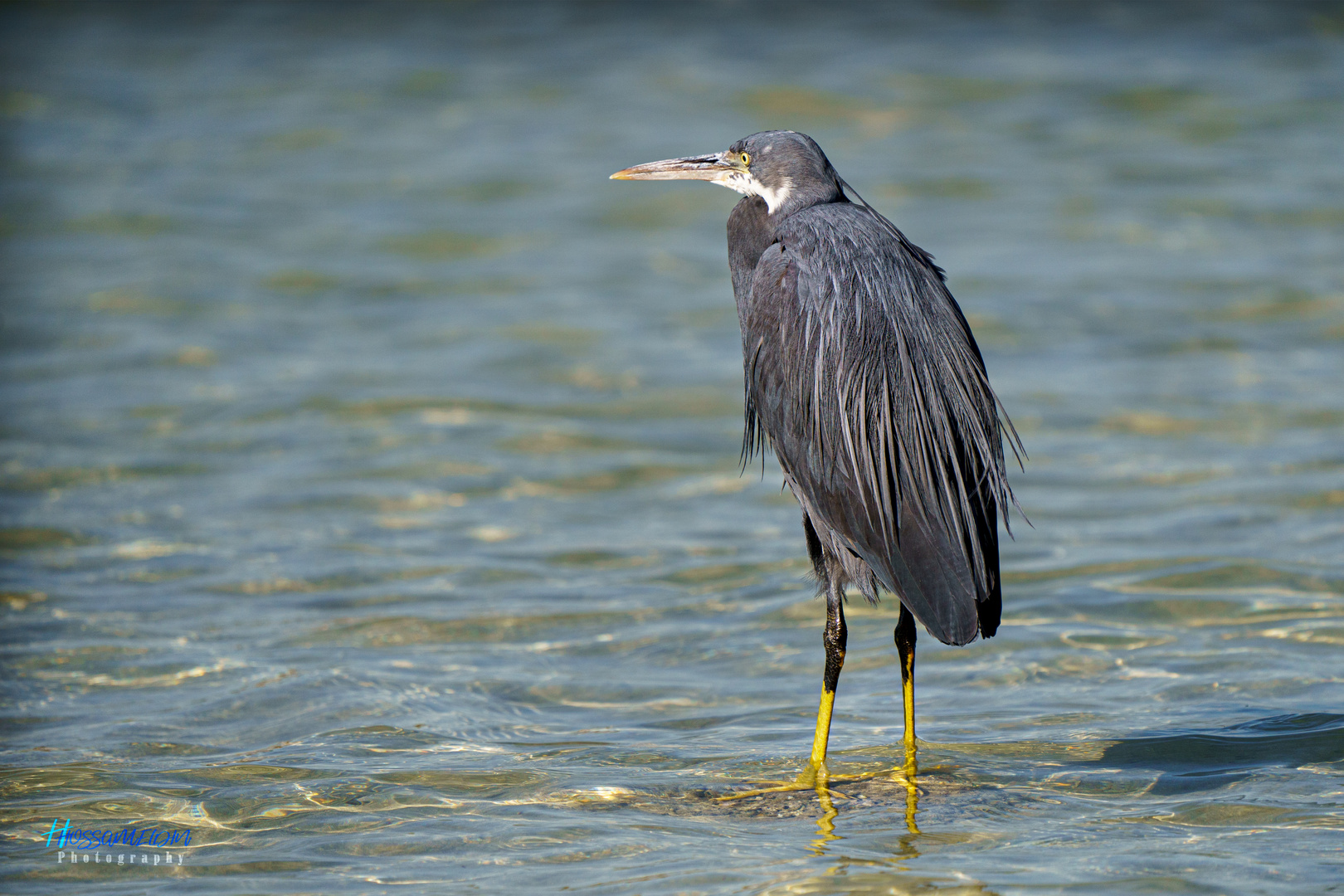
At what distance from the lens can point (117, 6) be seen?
17.9m

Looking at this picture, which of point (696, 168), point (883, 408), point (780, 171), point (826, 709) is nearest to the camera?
point (883, 408)

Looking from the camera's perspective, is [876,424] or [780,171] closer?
[876,424]

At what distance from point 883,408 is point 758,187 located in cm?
102

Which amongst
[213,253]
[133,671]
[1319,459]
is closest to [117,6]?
[213,253]

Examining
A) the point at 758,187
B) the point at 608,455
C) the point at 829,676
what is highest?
the point at 758,187

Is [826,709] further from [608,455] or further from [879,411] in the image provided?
[608,455]

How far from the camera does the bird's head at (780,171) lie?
4.65m

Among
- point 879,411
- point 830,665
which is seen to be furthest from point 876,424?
point 830,665

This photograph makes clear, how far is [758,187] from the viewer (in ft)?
15.7

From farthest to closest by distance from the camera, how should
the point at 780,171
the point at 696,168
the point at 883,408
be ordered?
the point at 696,168 < the point at 780,171 < the point at 883,408

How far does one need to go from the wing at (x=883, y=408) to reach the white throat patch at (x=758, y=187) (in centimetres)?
24

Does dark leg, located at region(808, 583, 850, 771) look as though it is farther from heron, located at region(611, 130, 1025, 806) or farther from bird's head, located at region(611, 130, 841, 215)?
bird's head, located at region(611, 130, 841, 215)

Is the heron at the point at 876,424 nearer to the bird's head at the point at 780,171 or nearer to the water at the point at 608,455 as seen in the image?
the bird's head at the point at 780,171

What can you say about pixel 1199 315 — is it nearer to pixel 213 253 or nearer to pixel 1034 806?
pixel 1034 806
